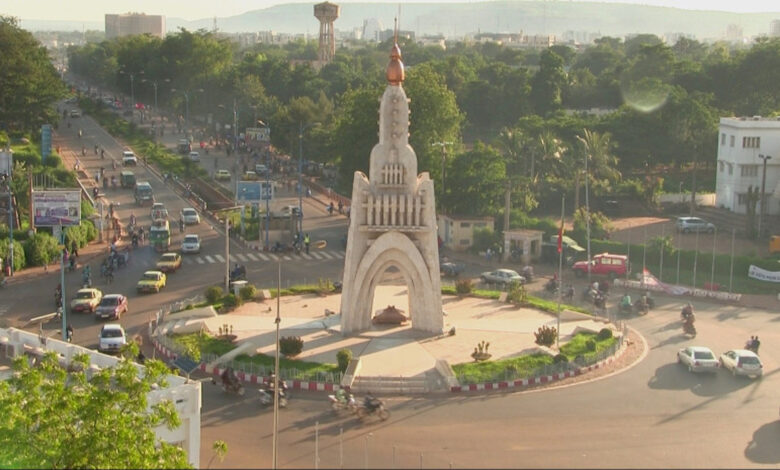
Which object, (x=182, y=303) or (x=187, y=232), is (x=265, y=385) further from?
(x=187, y=232)

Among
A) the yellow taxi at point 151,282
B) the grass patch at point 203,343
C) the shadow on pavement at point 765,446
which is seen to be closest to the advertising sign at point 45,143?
the yellow taxi at point 151,282

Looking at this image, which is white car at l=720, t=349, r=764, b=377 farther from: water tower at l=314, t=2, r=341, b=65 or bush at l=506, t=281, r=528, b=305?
water tower at l=314, t=2, r=341, b=65

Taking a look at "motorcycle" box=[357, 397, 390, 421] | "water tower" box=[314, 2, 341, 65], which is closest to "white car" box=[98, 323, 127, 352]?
"motorcycle" box=[357, 397, 390, 421]

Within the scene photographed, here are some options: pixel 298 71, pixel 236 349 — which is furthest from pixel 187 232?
pixel 298 71

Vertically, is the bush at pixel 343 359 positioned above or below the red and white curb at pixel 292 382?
above

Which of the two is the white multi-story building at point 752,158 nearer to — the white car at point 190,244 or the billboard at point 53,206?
the white car at point 190,244

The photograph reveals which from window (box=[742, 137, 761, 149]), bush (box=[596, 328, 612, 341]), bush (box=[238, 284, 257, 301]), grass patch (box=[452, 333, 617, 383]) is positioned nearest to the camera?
grass patch (box=[452, 333, 617, 383])

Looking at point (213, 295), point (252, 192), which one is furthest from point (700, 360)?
point (252, 192)
